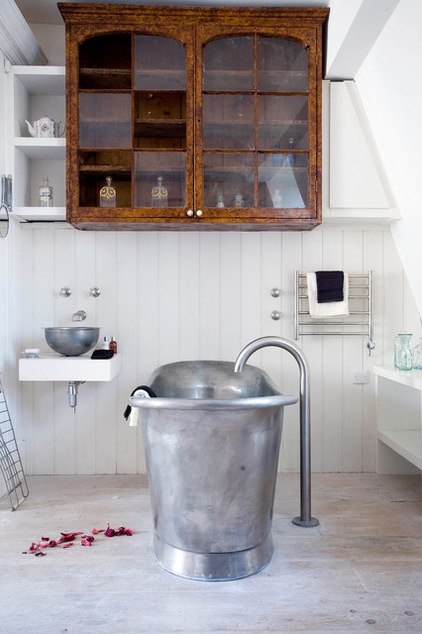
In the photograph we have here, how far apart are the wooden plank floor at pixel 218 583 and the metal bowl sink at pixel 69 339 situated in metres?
0.80

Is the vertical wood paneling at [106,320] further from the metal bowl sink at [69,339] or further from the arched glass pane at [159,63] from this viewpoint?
the arched glass pane at [159,63]

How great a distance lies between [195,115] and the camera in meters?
2.83

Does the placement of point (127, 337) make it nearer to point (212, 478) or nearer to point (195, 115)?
point (195, 115)

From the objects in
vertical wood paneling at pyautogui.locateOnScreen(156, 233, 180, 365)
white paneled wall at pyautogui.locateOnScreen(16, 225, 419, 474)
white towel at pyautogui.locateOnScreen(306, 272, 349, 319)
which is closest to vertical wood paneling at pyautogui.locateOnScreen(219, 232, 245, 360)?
white paneled wall at pyautogui.locateOnScreen(16, 225, 419, 474)

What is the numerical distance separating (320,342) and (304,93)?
1457mm

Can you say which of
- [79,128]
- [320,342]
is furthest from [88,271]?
[320,342]

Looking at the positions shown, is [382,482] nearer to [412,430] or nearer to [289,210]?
[412,430]

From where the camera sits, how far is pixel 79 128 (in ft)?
9.31

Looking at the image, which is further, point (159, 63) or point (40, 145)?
point (40, 145)

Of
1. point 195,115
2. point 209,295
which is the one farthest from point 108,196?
point 209,295

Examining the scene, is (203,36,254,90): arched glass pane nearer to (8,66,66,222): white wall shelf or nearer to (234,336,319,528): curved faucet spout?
(8,66,66,222): white wall shelf

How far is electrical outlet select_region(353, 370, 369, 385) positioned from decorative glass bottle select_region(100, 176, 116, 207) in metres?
1.79

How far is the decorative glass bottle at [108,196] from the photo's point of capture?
9.40 ft

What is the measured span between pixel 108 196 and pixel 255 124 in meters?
0.89
